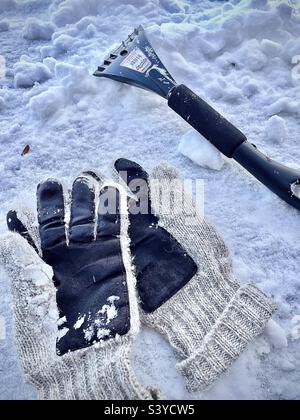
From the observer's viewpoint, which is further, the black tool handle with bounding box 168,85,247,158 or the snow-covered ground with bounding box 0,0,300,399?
the black tool handle with bounding box 168,85,247,158

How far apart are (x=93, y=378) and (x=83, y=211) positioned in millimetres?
485

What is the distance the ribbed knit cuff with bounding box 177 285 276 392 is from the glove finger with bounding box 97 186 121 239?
0.40 metres

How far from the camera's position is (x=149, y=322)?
3.64ft

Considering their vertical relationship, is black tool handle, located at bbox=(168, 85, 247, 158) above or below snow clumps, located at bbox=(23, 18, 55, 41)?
above

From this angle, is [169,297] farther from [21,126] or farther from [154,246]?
[21,126]

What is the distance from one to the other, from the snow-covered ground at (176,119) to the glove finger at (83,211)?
10.3 inches

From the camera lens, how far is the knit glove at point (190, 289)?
3.38ft

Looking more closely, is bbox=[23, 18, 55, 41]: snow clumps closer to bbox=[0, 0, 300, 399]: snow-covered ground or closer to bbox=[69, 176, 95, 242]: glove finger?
bbox=[0, 0, 300, 399]: snow-covered ground

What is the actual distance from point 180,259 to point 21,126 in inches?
38.2

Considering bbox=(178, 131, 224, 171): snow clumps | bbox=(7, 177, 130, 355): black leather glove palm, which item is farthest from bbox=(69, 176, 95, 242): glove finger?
bbox=(178, 131, 224, 171): snow clumps

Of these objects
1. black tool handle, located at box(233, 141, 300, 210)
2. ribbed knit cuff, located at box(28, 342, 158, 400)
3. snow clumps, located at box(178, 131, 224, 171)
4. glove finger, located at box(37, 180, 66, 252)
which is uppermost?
black tool handle, located at box(233, 141, 300, 210)

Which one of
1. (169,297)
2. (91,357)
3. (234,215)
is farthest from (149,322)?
(234,215)

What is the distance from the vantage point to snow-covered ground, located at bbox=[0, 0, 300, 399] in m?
1.08

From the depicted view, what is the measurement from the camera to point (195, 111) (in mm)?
1457
